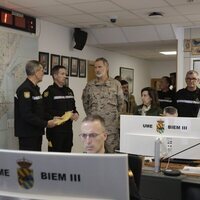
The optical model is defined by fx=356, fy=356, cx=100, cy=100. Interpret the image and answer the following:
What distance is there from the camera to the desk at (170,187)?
1958mm

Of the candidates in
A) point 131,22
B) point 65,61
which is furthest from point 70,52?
point 131,22

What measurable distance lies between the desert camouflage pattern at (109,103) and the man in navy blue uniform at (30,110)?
58cm

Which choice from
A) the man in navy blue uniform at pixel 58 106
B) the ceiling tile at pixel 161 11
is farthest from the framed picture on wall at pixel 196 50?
the man in navy blue uniform at pixel 58 106

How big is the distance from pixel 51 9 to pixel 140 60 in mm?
5692

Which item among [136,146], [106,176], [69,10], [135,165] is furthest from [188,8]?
[106,176]

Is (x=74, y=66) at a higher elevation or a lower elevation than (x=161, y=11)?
lower

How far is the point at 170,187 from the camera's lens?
197cm

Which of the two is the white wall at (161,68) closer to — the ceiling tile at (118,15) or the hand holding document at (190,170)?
the ceiling tile at (118,15)

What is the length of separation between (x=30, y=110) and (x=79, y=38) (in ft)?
8.48

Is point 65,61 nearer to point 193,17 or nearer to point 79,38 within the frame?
point 79,38

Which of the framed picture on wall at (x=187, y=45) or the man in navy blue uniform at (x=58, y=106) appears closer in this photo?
the man in navy blue uniform at (x=58, y=106)

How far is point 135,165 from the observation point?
178cm

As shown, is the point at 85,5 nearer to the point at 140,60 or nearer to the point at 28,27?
the point at 28,27

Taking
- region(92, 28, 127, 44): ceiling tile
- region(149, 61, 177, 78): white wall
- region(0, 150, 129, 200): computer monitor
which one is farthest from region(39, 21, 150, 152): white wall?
region(0, 150, 129, 200): computer monitor
